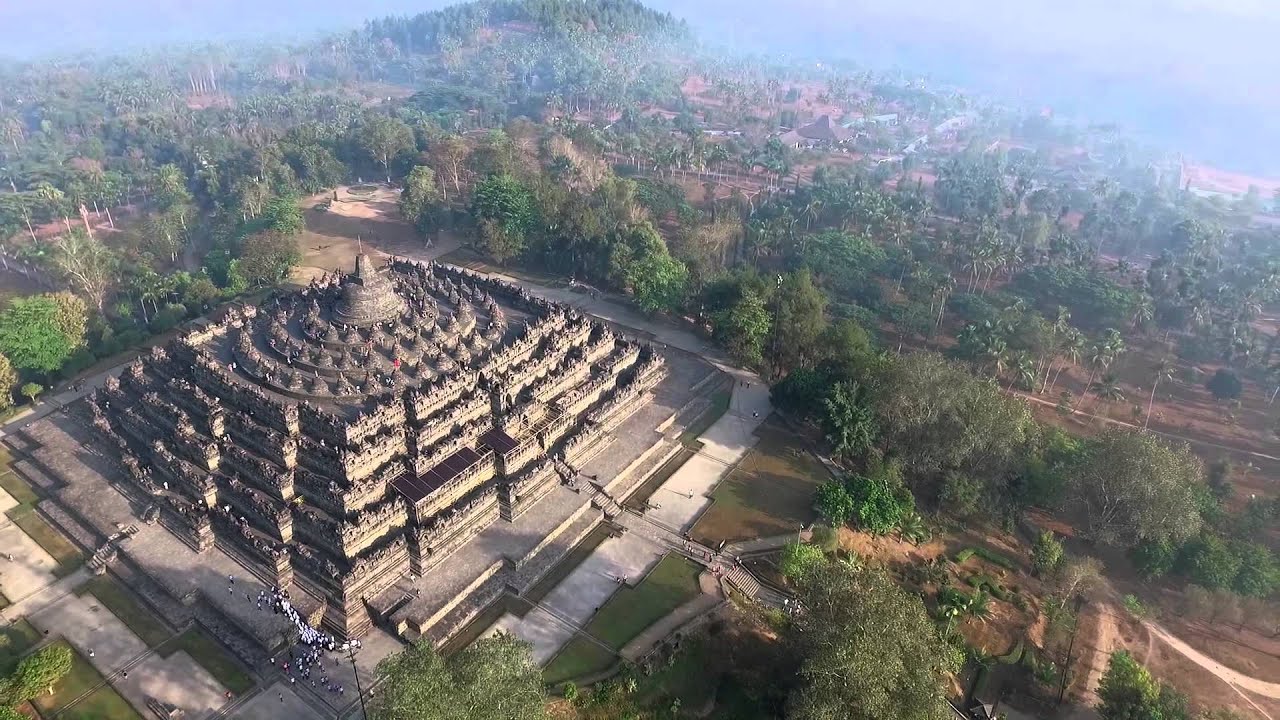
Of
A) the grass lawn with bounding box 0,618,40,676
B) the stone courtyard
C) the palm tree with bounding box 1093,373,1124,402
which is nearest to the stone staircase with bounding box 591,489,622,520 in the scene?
the stone courtyard

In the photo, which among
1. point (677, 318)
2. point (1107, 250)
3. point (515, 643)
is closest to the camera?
point (515, 643)

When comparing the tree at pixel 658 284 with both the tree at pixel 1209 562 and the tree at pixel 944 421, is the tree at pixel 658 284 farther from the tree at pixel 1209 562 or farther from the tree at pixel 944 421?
the tree at pixel 1209 562

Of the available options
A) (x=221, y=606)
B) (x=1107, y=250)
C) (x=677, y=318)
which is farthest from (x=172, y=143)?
(x=1107, y=250)

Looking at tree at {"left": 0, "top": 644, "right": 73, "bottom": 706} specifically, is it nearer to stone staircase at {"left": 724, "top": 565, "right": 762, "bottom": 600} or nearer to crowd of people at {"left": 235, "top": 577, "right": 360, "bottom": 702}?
crowd of people at {"left": 235, "top": 577, "right": 360, "bottom": 702}

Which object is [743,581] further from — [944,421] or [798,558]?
[944,421]

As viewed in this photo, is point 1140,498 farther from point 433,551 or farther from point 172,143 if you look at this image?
point 172,143

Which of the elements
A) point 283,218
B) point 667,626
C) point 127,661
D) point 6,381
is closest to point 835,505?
point 667,626
